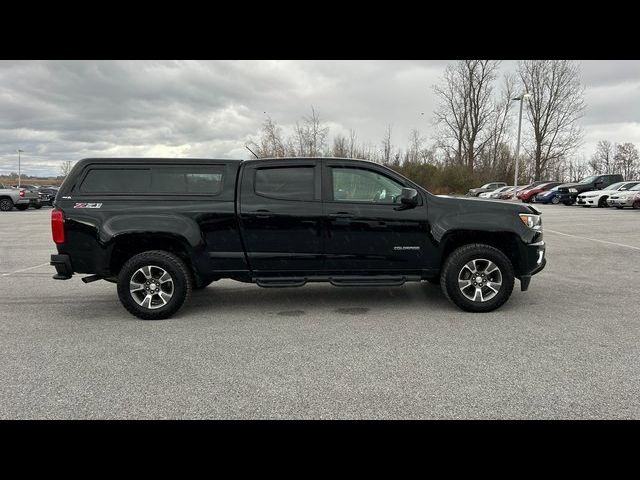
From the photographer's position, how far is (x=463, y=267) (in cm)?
514

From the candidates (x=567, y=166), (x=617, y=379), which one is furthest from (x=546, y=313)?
(x=567, y=166)

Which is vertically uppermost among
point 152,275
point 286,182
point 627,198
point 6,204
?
point 6,204

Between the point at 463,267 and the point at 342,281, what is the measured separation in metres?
1.51

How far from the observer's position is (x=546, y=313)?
5137 mm

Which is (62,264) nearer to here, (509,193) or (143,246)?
(143,246)

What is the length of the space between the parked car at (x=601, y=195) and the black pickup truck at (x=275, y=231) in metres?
22.9

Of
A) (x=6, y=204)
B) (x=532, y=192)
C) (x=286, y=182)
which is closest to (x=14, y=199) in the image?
(x=6, y=204)

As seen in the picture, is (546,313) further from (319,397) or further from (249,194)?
(249,194)

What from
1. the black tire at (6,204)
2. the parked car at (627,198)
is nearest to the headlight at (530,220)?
the parked car at (627,198)

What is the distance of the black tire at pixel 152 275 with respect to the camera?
4.96 m

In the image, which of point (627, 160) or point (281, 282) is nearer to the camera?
point (281, 282)

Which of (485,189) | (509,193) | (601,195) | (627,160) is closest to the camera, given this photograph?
(601,195)

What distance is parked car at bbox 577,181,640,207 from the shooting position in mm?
23266

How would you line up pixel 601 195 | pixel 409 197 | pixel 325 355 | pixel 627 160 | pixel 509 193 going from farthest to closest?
pixel 627 160 → pixel 509 193 → pixel 601 195 → pixel 409 197 → pixel 325 355
